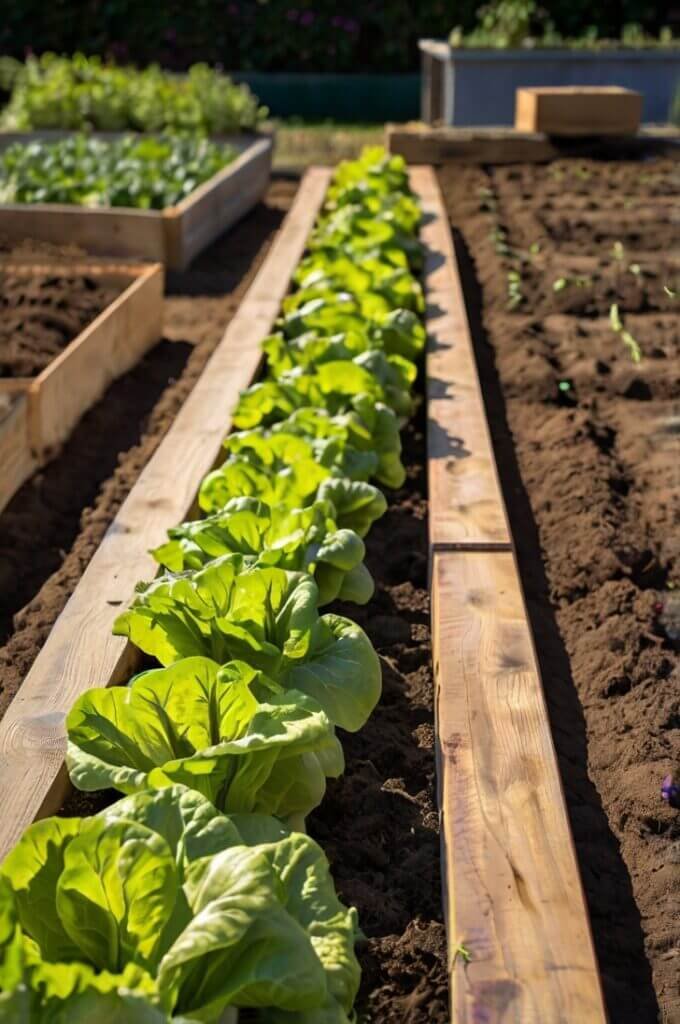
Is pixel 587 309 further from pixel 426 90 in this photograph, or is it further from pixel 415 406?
pixel 426 90

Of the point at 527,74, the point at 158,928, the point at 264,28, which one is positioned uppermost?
the point at 264,28

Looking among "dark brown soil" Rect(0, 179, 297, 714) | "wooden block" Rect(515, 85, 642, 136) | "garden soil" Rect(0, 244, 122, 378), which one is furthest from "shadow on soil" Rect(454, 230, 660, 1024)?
"wooden block" Rect(515, 85, 642, 136)

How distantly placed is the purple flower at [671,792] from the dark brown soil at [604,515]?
24mm

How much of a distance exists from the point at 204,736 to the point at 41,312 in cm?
339

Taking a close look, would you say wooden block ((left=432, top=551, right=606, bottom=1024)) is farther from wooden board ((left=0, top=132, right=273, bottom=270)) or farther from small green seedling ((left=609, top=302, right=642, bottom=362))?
wooden board ((left=0, top=132, right=273, bottom=270))

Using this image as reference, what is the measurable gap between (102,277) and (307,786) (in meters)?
4.08

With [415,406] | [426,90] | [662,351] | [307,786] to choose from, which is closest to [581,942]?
[307,786]

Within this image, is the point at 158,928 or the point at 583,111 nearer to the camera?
the point at 158,928

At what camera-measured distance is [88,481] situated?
14.0ft

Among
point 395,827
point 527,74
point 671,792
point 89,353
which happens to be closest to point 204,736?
point 395,827

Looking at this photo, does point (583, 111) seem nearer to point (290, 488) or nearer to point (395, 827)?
point (290, 488)

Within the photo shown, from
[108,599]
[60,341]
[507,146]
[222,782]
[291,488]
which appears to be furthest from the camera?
[507,146]

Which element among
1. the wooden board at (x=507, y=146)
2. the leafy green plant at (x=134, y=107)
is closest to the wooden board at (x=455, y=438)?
the wooden board at (x=507, y=146)

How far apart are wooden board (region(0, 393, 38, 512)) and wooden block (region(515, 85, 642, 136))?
6.55m
